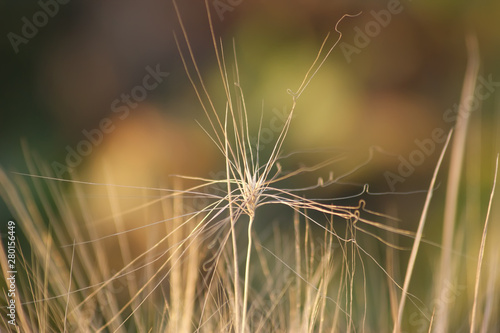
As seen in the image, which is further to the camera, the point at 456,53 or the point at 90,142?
the point at 456,53

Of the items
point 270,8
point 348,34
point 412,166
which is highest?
point 270,8

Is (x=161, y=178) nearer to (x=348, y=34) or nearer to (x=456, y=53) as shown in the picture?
(x=348, y=34)

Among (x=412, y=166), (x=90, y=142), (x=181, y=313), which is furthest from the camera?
(x=412, y=166)

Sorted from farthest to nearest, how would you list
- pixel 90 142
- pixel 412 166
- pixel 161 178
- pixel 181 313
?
pixel 412 166, pixel 90 142, pixel 161 178, pixel 181 313

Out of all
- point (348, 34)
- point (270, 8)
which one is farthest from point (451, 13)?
point (270, 8)

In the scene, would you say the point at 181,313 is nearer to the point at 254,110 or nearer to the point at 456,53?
the point at 254,110

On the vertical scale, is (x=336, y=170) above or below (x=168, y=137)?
below

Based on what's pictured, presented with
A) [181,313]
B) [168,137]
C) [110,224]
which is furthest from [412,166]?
[181,313]
